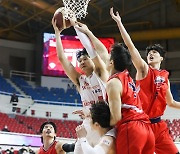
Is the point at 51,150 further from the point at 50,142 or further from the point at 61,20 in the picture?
the point at 61,20

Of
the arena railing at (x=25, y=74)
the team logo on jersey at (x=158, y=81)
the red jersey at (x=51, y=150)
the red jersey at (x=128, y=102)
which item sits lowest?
the red jersey at (x=51, y=150)

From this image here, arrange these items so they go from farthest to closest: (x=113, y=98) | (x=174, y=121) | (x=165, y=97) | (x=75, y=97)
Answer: (x=75, y=97), (x=174, y=121), (x=165, y=97), (x=113, y=98)

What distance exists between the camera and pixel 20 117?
18.7 meters

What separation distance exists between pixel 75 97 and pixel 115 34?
4627 mm

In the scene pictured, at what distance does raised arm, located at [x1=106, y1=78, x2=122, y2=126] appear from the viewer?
3.97m

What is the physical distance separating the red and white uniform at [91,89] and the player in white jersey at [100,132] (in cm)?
56

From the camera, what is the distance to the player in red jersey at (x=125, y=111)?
4000mm

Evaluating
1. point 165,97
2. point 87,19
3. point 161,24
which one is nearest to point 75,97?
point 87,19

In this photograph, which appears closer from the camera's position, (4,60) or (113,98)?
(113,98)

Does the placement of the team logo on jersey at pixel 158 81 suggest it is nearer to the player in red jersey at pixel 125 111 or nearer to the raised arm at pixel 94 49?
the raised arm at pixel 94 49

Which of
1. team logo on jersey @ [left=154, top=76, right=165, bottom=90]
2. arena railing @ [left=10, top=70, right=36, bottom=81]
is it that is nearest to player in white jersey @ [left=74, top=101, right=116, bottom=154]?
team logo on jersey @ [left=154, top=76, right=165, bottom=90]

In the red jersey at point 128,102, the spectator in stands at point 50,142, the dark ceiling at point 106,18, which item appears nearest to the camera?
the red jersey at point 128,102

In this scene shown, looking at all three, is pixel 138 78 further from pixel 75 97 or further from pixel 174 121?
pixel 75 97

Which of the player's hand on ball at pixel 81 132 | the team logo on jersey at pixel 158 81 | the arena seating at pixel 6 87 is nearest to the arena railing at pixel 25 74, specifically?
the arena seating at pixel 6 87
